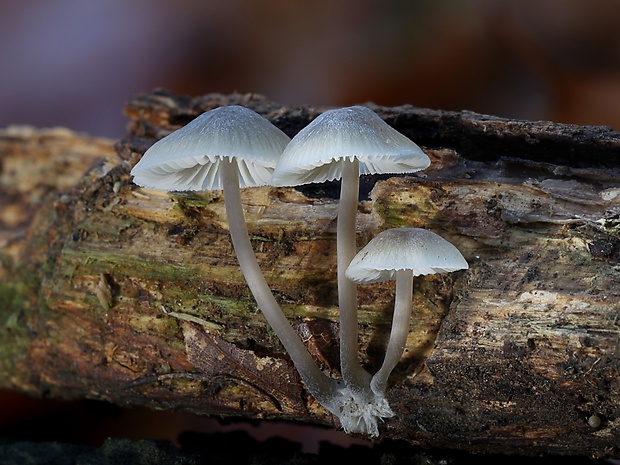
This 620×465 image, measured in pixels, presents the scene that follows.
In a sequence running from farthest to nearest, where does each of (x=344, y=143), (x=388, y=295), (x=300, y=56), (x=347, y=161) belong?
(x=300, y=56) < (x=388, y=295) < (x=347, y=161) < (x=344, y=143)

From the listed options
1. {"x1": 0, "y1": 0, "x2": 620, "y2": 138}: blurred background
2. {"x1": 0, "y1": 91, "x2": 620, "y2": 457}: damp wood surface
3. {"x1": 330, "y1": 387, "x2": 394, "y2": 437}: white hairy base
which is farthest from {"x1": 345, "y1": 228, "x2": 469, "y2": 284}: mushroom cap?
{"x1": 0, "y1": 0, "x2": 620, "y2": 138}: blurred background

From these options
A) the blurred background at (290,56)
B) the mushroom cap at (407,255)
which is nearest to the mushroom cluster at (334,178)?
the mushroom cap at (407,255)

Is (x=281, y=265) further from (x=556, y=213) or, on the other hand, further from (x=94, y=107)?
(x=94, y=107)

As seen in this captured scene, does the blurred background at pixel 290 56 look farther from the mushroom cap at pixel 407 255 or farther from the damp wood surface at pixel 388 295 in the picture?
the mushroom cap at pixel 407 255

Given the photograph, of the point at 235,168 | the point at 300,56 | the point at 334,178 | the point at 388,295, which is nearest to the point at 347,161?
the point at 334,178

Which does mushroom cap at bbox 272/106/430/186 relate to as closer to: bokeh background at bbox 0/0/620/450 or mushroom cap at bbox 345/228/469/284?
mushroom cap at bbox 345/228/469/284

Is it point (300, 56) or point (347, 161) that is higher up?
point (300, 56)

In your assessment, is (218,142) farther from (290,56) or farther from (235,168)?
(290,56)
